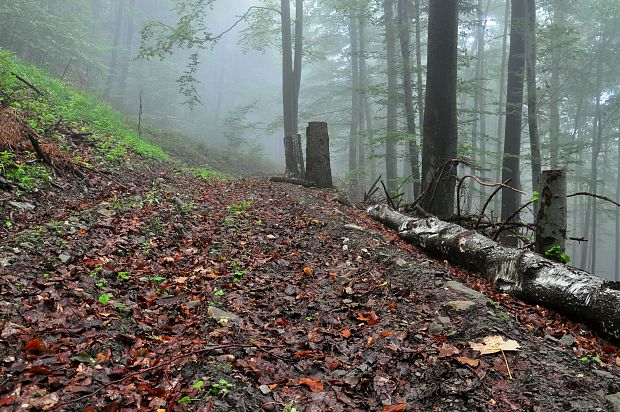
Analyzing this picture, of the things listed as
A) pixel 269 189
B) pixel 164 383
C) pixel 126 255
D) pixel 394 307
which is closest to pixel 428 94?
pixel 269 189

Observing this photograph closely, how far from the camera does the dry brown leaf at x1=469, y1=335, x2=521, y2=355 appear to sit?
2.64m

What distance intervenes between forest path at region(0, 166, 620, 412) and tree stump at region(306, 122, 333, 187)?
539 cm

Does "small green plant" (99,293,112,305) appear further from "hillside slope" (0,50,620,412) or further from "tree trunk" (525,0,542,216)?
"tree trunk" (525,0,542,216)

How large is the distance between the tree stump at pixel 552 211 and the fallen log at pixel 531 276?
1.14 ft

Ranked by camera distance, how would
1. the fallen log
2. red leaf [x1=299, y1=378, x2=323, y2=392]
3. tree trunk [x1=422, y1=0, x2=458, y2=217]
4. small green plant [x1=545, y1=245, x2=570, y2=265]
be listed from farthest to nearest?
tree trunk [x1=422, y1=0, x2=458, y2=217], small green plant [x1=545, y1=245, x2=570, y2=265], the fallen log, red leaf [x1=299, y1=378, x2=323, y2=392]

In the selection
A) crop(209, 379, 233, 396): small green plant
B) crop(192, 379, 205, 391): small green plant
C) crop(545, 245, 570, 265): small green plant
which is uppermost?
crop(545, 245, 570, 265): small green plant

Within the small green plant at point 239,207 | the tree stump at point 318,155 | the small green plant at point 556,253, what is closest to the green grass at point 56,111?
the small green plant at point 239,207

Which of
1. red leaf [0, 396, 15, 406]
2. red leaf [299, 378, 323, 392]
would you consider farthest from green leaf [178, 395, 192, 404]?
red leaf [0, 396, 15, 406]

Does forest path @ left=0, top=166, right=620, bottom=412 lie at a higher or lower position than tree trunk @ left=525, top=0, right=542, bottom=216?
lower

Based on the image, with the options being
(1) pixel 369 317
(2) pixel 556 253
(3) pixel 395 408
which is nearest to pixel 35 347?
(3) pixel 395 408

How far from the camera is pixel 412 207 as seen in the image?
23.0 feet

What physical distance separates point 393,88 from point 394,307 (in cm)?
1274

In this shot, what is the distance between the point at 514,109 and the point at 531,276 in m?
8.49

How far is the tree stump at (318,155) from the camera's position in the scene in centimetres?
1009
